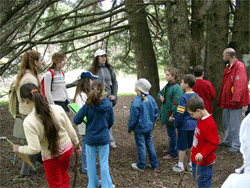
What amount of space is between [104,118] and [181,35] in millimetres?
3432

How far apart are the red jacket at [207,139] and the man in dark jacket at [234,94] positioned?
2094 millimetres

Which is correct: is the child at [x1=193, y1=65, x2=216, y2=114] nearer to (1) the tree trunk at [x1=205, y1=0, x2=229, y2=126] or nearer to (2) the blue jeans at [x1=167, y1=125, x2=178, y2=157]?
(2) the blue jeans at [x1=167, y1=125, x2=178, y2=157]

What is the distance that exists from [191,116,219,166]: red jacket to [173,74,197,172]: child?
920 millimetres

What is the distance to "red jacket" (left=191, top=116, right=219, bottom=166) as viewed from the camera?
8.13 feet

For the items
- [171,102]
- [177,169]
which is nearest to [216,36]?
[171,102]

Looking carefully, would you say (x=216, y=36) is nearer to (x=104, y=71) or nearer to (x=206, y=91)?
(x=206, y=91)

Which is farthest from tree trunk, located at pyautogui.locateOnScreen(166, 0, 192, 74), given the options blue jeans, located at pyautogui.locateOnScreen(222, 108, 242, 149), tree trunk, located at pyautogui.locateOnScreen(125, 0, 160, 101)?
blue jeans, located at pyautogui.locateOnScreen(222, 108, 242, 149)

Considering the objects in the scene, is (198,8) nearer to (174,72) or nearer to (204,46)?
(204,46)

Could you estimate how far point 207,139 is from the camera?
250 cm

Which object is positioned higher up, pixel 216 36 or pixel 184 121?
pixel 216 36

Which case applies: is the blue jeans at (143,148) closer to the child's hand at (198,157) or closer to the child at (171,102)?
the child at (171,102)

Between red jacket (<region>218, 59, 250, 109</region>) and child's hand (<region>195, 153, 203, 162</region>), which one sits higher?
red jacket (<region>218, 59, 250, 109</region>)

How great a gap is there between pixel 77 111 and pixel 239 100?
312 centimetres

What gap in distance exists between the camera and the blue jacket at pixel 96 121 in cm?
293
